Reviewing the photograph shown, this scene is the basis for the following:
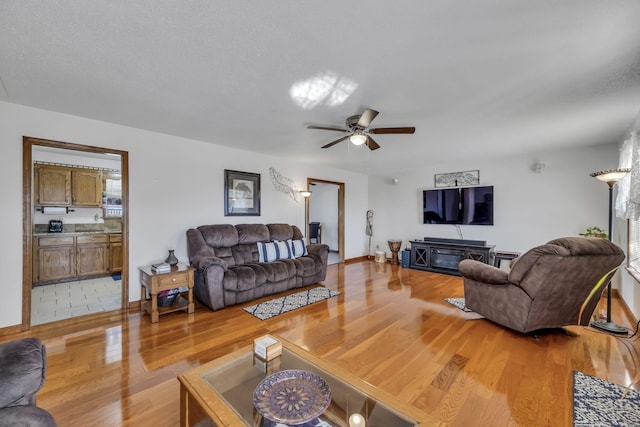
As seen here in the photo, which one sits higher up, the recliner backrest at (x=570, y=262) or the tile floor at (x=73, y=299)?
the recliner backrest at (x=570, y=262)

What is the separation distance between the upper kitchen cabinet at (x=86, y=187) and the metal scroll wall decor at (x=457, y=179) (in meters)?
7.00

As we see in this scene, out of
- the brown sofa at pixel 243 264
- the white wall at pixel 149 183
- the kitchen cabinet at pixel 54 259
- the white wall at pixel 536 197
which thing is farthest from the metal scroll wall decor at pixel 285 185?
the kitchen cabinet at pixel 54 259

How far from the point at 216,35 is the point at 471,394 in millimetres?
2878

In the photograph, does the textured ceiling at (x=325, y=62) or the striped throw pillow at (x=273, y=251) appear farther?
the striped throw pillow at (x=273, y=251)

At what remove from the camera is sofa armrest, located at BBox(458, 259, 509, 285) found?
2715mm

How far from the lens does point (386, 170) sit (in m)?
6.42

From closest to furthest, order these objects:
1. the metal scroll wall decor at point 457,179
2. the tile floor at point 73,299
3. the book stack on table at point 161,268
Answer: the book stack on table at point 161,268, the tile floor at point 73,299, the metal scroll wall decor at point 457,179

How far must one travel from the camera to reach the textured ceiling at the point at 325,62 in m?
1.48

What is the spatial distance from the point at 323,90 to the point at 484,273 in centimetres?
249

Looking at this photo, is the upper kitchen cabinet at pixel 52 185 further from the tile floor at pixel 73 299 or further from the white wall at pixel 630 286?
the white wall at pixel 630 286

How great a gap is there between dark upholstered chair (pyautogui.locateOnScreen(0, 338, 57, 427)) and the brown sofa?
2.06 metres

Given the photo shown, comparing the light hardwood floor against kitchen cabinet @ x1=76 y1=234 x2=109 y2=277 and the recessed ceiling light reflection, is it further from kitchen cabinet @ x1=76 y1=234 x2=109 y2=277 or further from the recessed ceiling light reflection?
kitchen cabinet @ x1=76 y1=234 x2=109 y2=277

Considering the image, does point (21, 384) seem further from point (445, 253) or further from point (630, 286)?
point (445, 253)

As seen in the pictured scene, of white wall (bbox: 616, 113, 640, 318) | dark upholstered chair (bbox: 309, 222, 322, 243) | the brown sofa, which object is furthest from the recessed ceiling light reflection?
dark upholstered chair (bbox: 309, 222, 322, 243)
